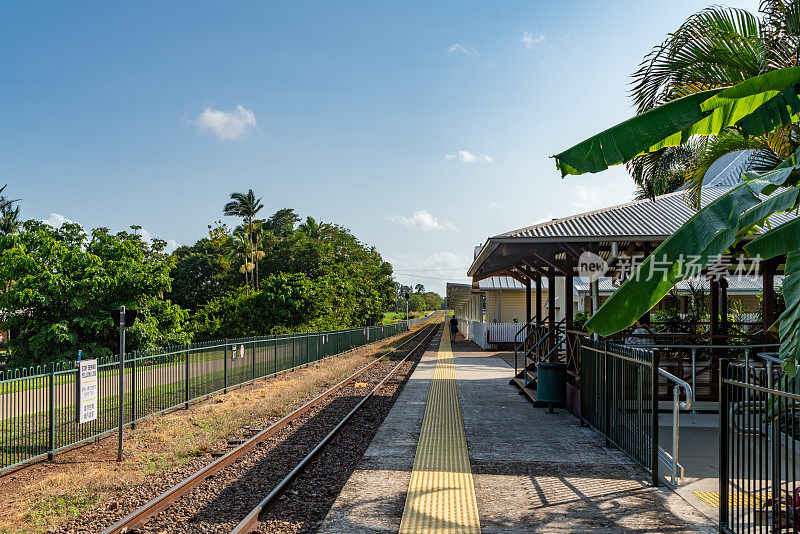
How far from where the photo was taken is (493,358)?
89.4 ft

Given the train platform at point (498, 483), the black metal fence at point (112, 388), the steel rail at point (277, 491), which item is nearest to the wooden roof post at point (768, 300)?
the train platform at point (498, 483)

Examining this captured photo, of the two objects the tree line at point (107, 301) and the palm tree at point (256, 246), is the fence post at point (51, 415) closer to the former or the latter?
the tree line at point (107, 301)

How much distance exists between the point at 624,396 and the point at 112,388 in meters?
8.73

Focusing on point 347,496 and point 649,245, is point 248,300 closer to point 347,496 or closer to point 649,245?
point 649,245

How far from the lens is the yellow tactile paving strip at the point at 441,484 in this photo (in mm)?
5594

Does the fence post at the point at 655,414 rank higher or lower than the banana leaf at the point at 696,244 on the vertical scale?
lower

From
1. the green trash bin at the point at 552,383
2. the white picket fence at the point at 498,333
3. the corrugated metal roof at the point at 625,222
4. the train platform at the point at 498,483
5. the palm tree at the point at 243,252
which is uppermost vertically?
the palm tree at the point at 243,252

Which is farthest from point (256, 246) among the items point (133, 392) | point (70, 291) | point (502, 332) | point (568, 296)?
point (568, 296)

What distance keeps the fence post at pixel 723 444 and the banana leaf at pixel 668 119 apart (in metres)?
1.98

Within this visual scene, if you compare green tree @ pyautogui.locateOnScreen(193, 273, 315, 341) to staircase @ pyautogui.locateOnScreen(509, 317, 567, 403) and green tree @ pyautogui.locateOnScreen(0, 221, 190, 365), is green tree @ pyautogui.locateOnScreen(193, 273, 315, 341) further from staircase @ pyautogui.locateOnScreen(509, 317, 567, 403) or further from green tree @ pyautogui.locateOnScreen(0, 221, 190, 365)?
staircase @ pyautogui.locateOnScreen(509, 317, 567, 403)

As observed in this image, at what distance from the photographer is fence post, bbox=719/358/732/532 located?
4.88m

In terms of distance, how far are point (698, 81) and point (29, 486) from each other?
34.5 feet

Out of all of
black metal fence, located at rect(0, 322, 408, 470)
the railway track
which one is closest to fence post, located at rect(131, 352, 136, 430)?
black metal fence, located at rect(0, 322, 408, 470)

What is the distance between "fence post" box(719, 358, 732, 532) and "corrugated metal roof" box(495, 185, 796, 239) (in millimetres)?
5656
